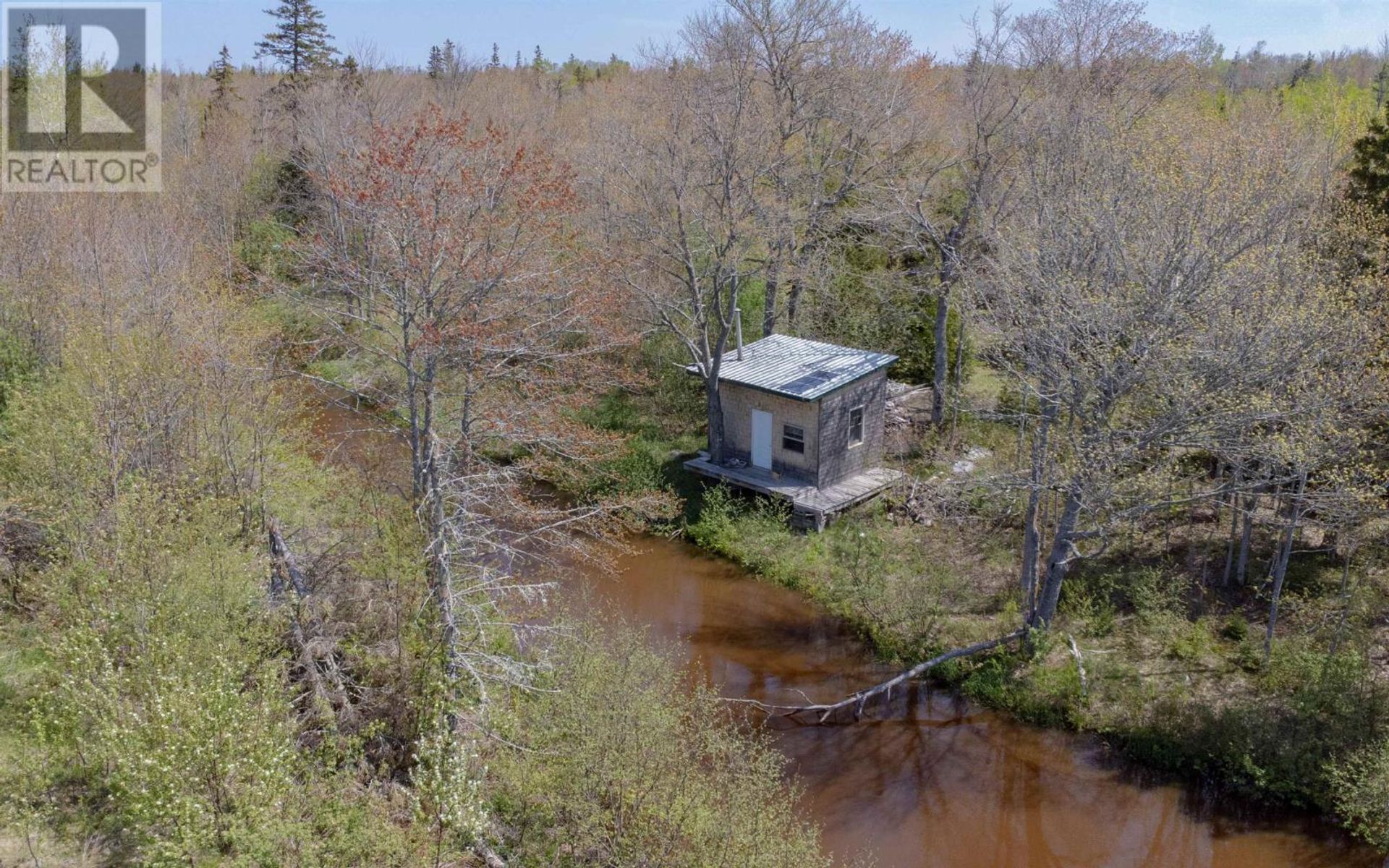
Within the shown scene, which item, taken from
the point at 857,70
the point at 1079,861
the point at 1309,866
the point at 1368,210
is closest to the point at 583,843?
the point at 1079,861

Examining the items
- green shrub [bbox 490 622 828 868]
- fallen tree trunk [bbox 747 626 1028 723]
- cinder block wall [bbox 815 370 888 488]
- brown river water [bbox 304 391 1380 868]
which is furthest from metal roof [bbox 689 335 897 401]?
green shrub [bbox 490 622 828 868]

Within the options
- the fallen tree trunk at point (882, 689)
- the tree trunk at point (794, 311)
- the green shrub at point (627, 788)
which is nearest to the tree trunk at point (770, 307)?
the tree trunk at point (794, 311)

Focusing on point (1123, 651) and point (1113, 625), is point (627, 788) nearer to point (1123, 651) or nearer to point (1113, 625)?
point (1123, 651)

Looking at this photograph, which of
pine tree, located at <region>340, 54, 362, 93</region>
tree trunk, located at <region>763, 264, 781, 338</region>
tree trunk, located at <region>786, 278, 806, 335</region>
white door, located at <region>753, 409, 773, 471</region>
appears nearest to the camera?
white door, located at <region>753, 409, 773, 471</region>

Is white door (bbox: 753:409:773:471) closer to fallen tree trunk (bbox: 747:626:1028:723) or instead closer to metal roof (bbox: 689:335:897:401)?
metal roof (bbox: 689:335:897:401)

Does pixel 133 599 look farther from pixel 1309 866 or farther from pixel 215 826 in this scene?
pixel 1309 866

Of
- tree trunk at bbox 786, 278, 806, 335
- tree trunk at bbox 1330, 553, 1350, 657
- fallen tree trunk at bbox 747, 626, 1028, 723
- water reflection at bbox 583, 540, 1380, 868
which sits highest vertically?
tree trunk at bbox 786, 278, 806, 335

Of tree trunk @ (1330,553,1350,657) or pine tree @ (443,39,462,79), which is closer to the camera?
tree trunk @ (1330,553,1350,657)

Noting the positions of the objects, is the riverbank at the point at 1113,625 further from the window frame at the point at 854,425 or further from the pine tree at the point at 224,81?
the pine tree at the point at 224,81
